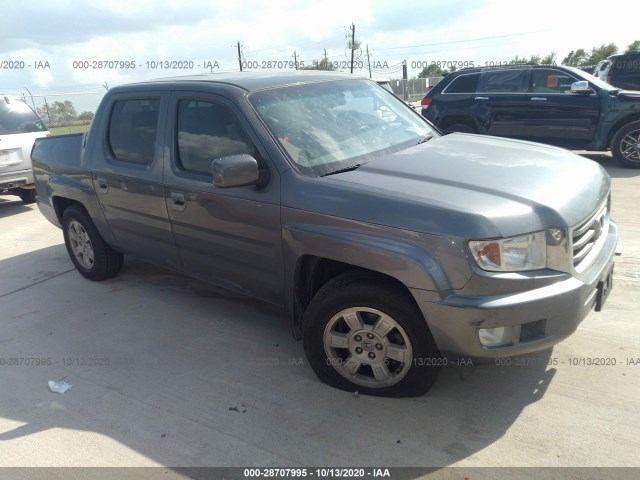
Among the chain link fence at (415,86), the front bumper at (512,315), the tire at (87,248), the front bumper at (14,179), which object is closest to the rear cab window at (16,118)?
the front bumper at (14,179)

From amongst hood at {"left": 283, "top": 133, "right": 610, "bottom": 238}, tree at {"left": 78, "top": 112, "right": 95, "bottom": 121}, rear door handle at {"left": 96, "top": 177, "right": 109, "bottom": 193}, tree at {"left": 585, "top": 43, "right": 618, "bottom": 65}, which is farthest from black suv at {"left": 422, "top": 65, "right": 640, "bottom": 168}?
tree at {"left": 585, "top": 43, "right": 618, "bottom": 65}

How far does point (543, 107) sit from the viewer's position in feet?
29.1

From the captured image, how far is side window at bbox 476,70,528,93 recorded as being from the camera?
916 cm

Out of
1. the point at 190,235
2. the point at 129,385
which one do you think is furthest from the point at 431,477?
the point at 190,235

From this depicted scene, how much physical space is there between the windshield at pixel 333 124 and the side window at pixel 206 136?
0.21 metres

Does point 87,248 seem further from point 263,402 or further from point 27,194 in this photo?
point 27,194

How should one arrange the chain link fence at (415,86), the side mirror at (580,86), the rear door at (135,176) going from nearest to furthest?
the rear door at (135,176) → the side mirror at (580,86) → the chain link fence at (415,86)

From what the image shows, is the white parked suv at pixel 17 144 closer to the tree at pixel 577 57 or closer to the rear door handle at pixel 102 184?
the rear door handle at pixel 102 184

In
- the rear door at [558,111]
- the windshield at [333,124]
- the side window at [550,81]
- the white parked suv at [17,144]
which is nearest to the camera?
the windshield at [333,124]

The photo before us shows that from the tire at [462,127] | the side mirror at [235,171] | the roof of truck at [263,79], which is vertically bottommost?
the tire at [462,127]

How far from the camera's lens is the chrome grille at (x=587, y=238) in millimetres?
2680

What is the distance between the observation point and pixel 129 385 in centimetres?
340

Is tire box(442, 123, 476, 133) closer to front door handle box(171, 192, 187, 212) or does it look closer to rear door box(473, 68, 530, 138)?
rear door box(473, 68, 530, 138)

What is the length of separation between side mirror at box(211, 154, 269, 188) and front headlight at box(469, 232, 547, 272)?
4.32 feet
